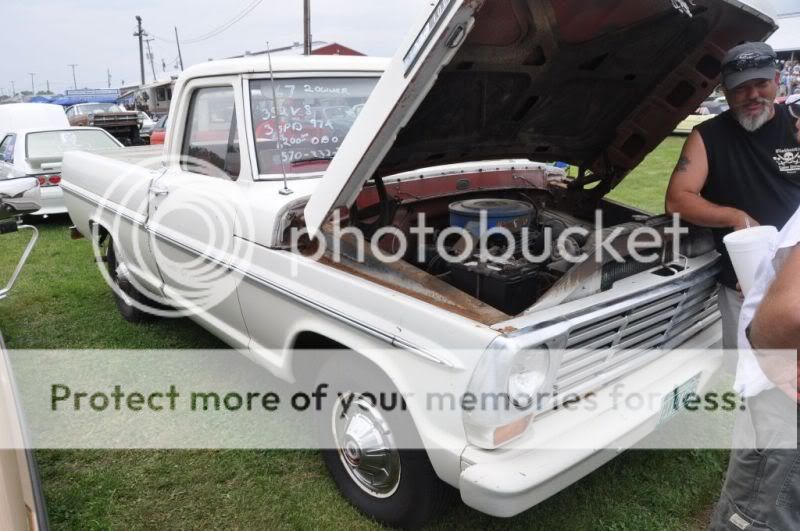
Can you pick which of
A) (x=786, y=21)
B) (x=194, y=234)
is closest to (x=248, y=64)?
(x=194, y=234)

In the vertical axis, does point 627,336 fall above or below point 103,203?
below

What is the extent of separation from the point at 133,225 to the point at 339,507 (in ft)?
7.91

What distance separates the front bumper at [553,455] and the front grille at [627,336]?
0.08 meters

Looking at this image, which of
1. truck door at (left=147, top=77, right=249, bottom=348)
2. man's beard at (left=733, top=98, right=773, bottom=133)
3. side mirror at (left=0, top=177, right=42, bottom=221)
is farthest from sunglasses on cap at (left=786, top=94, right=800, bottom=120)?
side mirror at (left=0, top=177, right=42, bottom=221)

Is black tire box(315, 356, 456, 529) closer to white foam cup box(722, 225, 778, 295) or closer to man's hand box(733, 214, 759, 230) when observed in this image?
white foam cup box(722, 225, 778, 295)

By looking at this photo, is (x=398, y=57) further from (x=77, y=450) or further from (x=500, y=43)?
(x=77, y=450)

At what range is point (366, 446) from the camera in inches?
97.6

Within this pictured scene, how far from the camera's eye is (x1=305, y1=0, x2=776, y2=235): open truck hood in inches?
79.0

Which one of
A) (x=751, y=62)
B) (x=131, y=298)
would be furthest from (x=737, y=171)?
(x=131, y=298)

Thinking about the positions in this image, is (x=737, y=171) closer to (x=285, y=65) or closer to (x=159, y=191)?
(x=285, y=65)

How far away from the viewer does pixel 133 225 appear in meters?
3.97

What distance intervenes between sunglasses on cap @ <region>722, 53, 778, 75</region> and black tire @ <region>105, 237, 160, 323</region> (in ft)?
13.8

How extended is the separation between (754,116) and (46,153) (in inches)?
358

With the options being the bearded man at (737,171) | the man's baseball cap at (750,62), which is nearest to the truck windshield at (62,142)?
the bearded man at (737,171)
